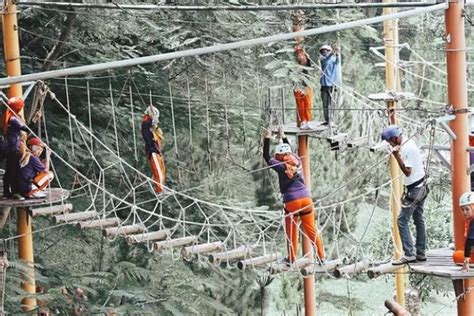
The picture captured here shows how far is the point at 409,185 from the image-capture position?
7.49 meters

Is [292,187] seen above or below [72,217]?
above

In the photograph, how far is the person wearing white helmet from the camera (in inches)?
442

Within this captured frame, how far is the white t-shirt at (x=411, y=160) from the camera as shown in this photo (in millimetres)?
7438

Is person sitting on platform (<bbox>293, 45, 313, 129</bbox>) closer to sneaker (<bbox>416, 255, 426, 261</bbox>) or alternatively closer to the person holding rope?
the person holding rope

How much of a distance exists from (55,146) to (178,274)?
2459 millimetres

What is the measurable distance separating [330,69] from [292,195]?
2.90m

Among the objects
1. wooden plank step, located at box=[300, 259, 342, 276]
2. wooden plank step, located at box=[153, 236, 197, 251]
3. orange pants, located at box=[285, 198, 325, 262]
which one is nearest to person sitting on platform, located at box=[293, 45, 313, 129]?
orange pants, located at box=[285, 198, 325, 262]

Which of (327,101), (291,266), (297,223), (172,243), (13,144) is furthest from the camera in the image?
(327,101)

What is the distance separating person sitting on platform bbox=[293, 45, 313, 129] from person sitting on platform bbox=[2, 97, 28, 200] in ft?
12.9

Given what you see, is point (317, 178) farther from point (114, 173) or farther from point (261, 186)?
point (114, 173)

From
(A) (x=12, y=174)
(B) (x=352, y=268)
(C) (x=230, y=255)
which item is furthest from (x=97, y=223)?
(B) (x=352, y=268)

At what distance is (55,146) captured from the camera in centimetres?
1082

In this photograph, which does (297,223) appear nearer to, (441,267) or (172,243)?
(172,243)

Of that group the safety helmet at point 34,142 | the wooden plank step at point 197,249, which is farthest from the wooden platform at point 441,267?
the safety helmet at point 34,142
